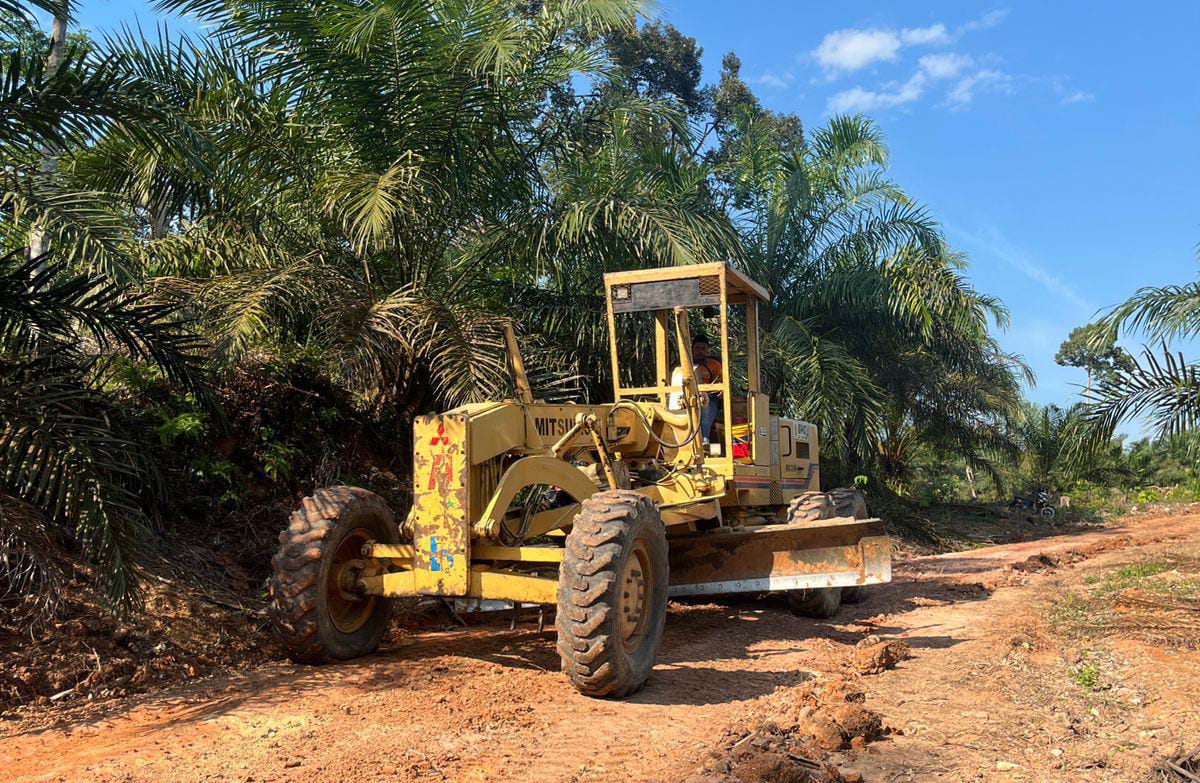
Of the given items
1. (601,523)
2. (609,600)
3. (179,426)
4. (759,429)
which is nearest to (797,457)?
(759,429)

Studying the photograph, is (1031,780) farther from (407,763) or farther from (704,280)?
(704,280)

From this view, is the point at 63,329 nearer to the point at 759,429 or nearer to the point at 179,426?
the point at 179,426

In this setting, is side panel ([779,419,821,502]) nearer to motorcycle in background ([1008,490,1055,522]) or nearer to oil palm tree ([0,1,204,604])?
oil palm tree ([0,1,204,604])

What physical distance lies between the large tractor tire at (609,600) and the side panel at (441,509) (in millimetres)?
683

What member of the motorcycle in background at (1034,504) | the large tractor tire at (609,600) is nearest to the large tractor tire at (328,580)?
the large tractor tire at (609,600)

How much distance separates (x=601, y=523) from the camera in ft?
19.6

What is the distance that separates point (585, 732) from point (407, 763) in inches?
37.5

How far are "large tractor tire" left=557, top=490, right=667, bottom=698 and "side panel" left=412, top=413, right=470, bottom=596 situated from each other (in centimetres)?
68

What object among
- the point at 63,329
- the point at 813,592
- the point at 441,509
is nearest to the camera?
the point at 441,509

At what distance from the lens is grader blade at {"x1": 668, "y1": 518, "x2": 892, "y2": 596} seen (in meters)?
7.46

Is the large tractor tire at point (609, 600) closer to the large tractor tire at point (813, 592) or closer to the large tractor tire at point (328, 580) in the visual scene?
the large tractor tire at point (328, 580)

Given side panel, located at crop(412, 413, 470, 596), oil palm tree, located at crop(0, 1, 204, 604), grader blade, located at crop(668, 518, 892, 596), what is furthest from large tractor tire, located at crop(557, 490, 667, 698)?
oil palm tree, located at crop(0, 1, 204, 604)

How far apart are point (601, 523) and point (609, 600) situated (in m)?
0.49

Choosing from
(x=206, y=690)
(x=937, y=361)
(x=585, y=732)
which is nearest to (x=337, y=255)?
(x=206, y=690)
